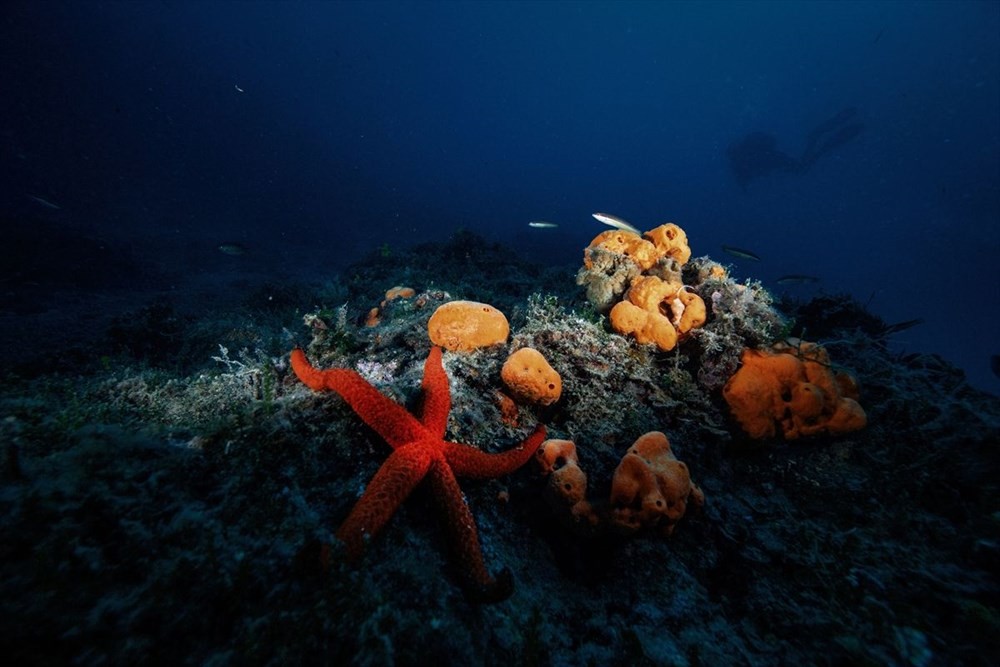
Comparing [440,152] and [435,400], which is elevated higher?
[440,152]

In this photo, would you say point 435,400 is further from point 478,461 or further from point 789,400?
point 789,400

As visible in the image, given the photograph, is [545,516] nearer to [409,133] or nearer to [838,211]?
[409,133]

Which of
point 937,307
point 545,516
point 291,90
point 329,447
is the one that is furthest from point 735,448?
point 291,90

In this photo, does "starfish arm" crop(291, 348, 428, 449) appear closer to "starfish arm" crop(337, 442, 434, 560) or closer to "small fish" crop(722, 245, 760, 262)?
"starfish arm" crop(337, 442, 434, 560)

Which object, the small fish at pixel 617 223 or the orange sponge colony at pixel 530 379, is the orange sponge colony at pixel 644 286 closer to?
the small fish at pixel 617 223

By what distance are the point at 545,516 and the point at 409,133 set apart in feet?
403

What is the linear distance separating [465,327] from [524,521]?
206 centimetres

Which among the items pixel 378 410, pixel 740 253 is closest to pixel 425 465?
pixel 378 410

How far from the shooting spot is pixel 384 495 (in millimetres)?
2094

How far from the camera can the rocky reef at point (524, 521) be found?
1680 mm

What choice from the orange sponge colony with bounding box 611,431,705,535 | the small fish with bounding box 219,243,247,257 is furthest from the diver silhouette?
the orange sponge colony with bounding box 611,431,705,535

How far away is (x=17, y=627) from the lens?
4.28 feet

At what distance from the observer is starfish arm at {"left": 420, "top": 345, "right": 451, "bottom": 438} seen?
262 centimetres

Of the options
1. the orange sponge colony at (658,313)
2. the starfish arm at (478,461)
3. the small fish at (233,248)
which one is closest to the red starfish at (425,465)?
the starfish arm at (478,461)
